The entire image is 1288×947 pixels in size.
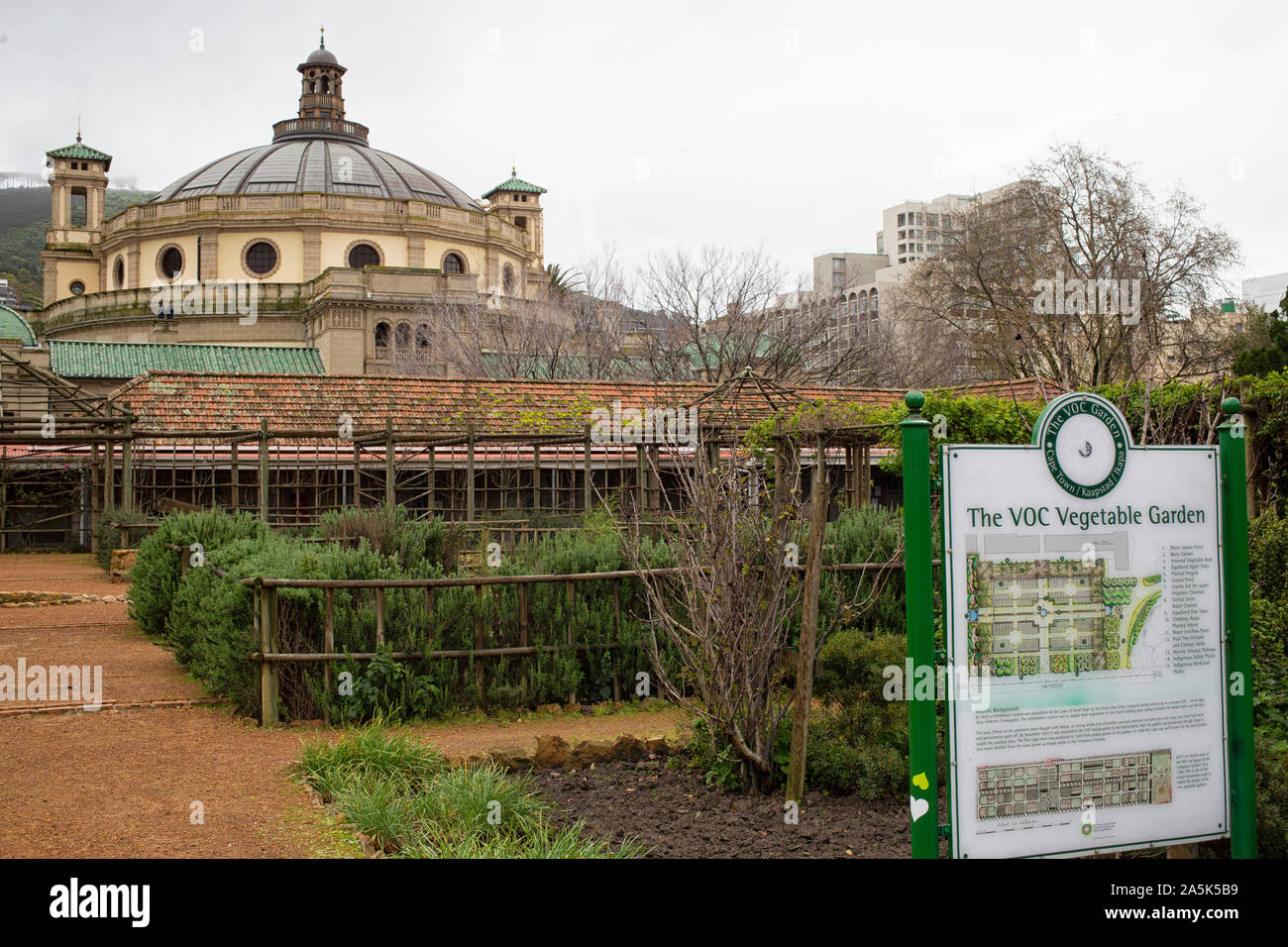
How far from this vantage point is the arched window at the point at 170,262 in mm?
63294

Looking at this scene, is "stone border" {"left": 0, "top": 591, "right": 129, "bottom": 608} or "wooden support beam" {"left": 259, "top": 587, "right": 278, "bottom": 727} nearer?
"wooden support beam" {"left": 259, "top": 587, "right": 278, "bottom": 727}

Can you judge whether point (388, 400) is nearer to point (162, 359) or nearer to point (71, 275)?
point (162, 359)

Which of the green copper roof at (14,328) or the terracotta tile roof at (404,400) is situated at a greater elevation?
Answer: the green copper roof at (14,328)

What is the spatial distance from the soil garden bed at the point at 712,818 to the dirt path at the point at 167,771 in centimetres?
101

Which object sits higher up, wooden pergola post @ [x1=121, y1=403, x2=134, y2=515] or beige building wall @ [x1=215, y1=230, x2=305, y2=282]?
beige building wall @ [x1=215, y1=230, x2=305, y2=282]

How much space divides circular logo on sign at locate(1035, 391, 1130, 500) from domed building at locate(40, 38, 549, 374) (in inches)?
1760

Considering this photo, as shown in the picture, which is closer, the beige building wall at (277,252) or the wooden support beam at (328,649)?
the wooden support beam at (328,649)

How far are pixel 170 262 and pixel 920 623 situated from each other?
66083 mm

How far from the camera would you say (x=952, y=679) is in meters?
4.39

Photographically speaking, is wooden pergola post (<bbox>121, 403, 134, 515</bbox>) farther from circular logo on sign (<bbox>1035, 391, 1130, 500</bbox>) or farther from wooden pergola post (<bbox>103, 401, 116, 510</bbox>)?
circular logo on sign (<bbox>1035, 391, 1130, 500</bbox>)

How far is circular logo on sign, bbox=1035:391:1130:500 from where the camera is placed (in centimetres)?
457


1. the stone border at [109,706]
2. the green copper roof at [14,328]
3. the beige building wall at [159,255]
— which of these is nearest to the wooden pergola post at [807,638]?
the stone border at [109,706]

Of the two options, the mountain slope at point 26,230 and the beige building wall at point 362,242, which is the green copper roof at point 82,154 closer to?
the mountain slope at point 26,230

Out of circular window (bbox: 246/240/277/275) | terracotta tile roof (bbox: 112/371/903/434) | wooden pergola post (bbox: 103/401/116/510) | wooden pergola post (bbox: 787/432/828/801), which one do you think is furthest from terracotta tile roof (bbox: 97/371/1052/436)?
circular window (bbox: 246/240/277/275)
